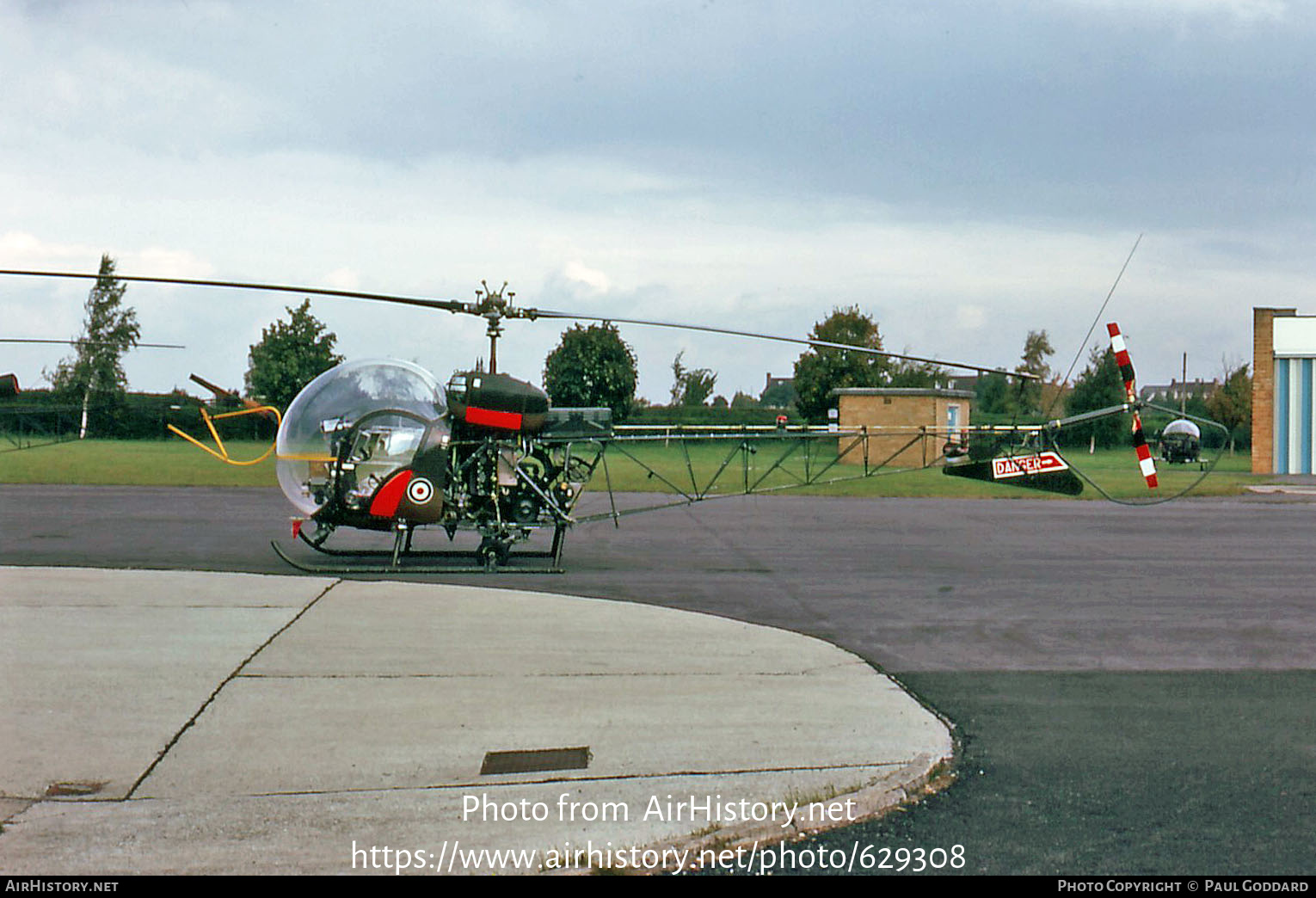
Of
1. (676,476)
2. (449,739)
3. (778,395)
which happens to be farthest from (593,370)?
(778,395)

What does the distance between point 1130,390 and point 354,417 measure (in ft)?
28.6

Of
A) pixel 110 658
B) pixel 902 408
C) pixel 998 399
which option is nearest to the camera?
pixel 110 658

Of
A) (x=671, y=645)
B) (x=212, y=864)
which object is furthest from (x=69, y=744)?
(x=671, y=645)

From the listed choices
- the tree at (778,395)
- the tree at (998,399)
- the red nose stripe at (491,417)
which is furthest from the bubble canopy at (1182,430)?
the tree at (778,395)

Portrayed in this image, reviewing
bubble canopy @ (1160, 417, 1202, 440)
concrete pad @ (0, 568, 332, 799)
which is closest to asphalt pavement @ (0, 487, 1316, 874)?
bubble canopy @ (1160, 417, 1202, 440)

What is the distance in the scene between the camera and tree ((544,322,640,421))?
17.7 m

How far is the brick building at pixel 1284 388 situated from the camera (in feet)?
143

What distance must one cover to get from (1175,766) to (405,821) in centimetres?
401

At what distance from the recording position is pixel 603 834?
517 cm

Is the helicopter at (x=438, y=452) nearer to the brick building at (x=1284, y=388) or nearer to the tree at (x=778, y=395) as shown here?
the brick building at (x=1284, y=388)

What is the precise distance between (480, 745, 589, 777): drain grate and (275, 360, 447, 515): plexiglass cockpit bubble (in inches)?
294

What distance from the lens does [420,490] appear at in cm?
1351

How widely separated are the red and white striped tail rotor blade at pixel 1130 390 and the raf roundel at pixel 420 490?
7618 millimetres

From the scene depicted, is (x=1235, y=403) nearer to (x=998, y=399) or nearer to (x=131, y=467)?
(x=998, y=399)
